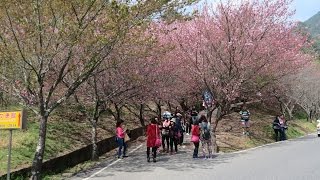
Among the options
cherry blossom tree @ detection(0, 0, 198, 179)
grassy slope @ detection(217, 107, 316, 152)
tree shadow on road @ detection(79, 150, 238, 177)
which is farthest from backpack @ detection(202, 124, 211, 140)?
A: cherry blossom tree @ detection(0, 0, 198, 179)

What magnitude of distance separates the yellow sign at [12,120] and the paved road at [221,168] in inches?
116

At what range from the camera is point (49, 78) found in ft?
55.7

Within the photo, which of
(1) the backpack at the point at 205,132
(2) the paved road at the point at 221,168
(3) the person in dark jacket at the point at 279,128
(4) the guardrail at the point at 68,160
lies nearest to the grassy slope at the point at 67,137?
(4) the guardrail at the point at 68,160

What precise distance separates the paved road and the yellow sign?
2953 millimetres

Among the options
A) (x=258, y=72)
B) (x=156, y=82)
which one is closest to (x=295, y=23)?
(x=258, y=72)

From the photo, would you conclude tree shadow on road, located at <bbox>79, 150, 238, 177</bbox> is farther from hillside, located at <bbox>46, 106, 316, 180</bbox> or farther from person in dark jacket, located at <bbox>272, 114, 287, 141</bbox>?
person in dark jacket, located at <bbox>272, 114, 287, 141</bbox>

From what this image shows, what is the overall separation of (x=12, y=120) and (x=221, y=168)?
643 cm

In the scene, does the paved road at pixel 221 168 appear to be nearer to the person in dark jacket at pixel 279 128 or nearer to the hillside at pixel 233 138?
the hillside at pixel 233 138

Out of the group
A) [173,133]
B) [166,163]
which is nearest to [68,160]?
[166,163]

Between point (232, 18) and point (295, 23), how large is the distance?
189 inches

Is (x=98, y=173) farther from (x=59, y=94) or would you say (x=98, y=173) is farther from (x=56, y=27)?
(x=59, y=94)

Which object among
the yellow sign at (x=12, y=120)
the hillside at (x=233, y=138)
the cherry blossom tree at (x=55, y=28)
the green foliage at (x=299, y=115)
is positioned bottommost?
the hillside at (x=233, y=138)

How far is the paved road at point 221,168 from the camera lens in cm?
1165

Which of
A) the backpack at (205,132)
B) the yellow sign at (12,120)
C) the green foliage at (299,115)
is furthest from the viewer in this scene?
the green foliage at (299,115)
